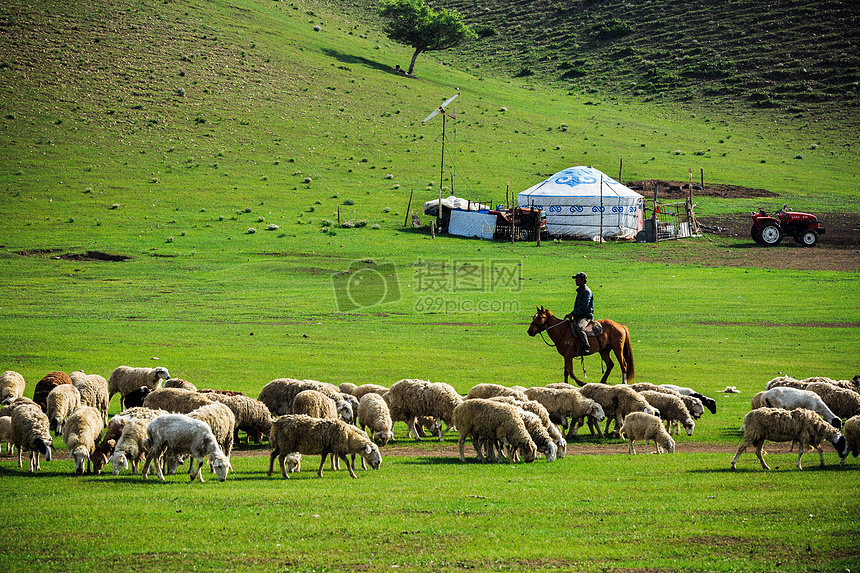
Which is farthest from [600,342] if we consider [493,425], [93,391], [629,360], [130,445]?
[130,445]

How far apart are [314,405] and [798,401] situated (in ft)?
28.6

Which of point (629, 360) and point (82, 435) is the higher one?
point (629, 360)

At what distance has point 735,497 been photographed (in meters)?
9.89

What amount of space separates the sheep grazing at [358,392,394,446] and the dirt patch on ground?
3184cm

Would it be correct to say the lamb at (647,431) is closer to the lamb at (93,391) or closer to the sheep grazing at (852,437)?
the sheep grazing at (852,437)

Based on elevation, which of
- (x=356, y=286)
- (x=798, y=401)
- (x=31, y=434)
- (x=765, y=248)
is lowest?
(x=31, y=434)

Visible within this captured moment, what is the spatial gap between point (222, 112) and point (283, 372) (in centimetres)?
5734

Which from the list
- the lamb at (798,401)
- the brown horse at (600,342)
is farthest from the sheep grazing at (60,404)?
the lamb at (798,401)

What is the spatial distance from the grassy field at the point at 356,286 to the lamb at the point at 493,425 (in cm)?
58

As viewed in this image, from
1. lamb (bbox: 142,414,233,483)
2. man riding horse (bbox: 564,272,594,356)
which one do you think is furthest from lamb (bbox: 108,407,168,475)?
man riding horse (bbox: 564,272,594,356)

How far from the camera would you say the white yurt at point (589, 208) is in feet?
171

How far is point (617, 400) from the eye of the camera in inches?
611

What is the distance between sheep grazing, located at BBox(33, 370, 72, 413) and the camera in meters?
15.3

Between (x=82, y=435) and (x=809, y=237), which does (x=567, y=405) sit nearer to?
(x=82, y=435)
